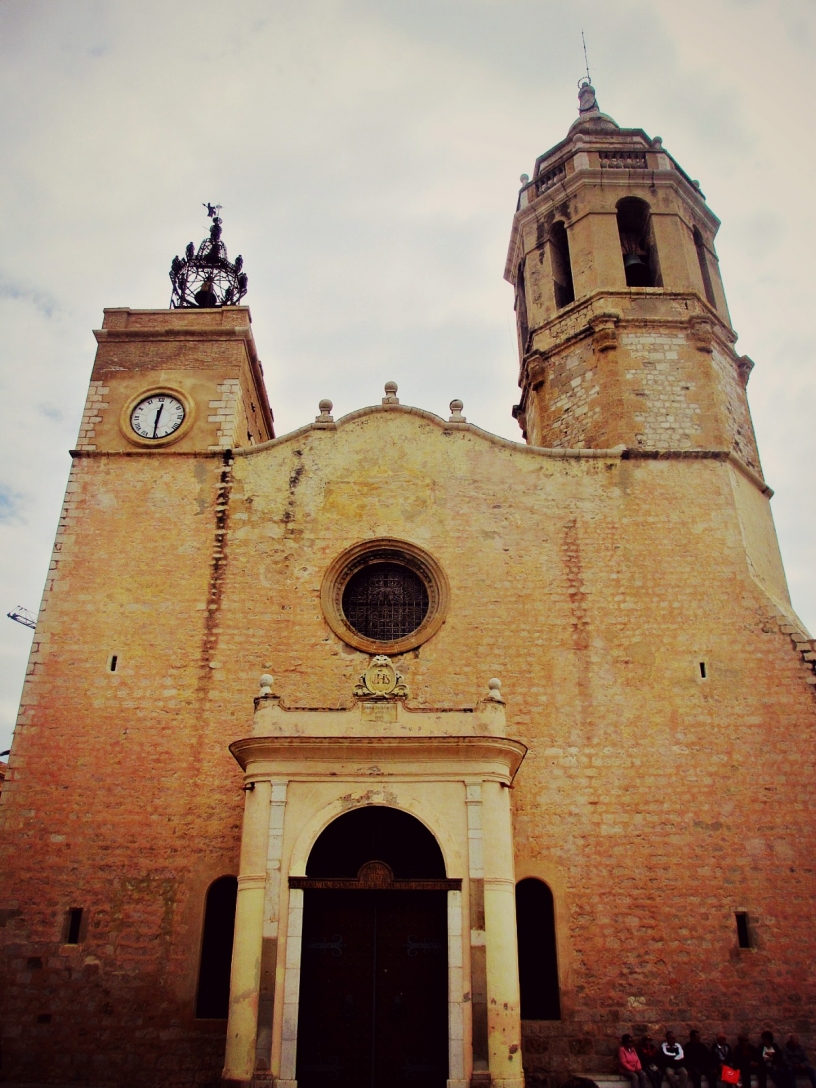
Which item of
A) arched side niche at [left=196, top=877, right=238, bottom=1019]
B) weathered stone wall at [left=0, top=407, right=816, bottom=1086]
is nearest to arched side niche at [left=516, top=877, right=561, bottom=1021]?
weathered stone wall at [left=0, top=407, right=816, bottom=1086]

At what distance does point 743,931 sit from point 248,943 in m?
6.21

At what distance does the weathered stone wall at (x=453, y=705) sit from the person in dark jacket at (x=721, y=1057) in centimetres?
34

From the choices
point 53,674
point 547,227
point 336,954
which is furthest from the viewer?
point 547,227

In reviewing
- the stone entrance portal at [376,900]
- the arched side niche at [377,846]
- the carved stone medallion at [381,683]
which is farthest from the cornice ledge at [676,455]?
the arched side niche at [377,846]

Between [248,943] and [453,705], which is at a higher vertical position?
[453,705]

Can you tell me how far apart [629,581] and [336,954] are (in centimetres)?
666

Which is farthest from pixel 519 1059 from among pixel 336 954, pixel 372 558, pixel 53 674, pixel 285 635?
pixel 53 674

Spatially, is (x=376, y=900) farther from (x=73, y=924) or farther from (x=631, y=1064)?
(x=73, y=924)

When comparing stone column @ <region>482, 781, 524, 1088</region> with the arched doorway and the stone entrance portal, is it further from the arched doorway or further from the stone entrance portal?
the arched doorway

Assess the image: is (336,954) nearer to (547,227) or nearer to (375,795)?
(375,795)

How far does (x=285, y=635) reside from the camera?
12.0m

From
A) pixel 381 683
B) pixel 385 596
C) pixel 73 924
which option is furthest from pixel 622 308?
pixel 73 924

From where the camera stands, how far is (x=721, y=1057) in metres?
9.30

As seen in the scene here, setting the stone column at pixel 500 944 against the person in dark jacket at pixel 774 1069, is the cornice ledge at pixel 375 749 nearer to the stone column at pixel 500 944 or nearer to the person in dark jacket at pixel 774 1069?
the stone column at pixel 500 944
